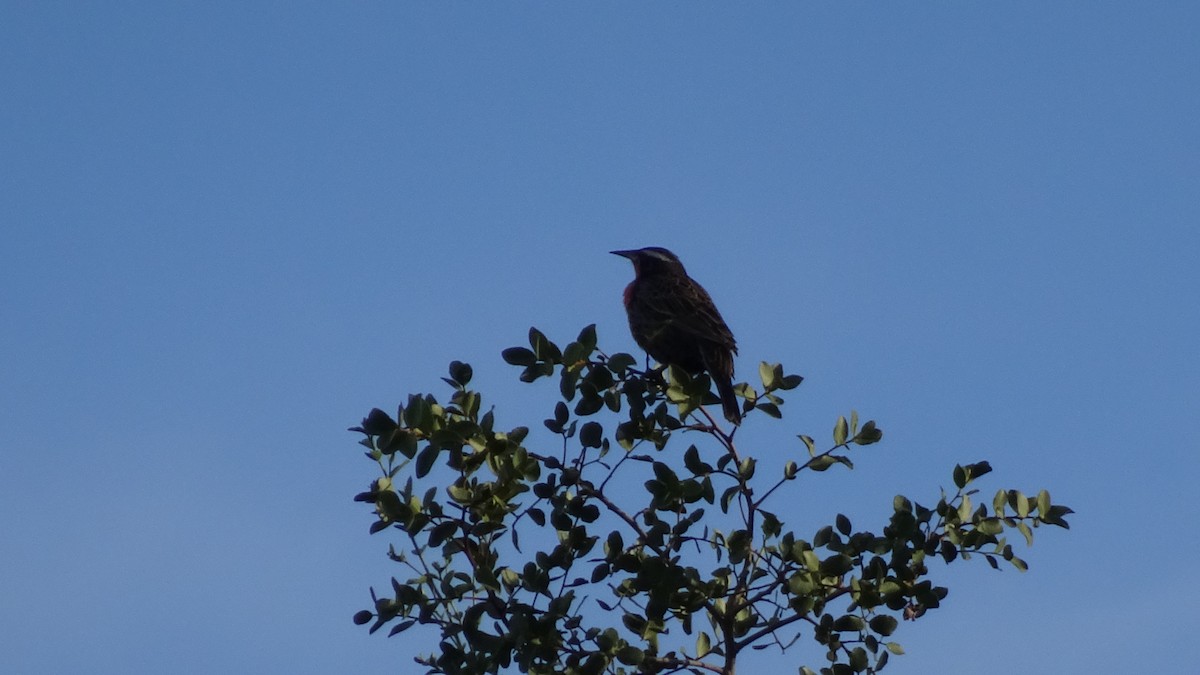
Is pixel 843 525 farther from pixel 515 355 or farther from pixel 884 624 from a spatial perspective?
pixel 515 355

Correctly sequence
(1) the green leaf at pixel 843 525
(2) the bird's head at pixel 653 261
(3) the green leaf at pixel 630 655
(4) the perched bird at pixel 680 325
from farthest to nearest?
(2) the bird's head at pixel 653 261, (4) the perched bird at pixel 680 325, (1) the green leaf at pixel 843 525, (3) the green leaf at pixel 630 655

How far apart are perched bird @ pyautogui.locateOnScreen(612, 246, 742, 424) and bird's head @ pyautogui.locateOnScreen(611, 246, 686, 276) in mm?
249

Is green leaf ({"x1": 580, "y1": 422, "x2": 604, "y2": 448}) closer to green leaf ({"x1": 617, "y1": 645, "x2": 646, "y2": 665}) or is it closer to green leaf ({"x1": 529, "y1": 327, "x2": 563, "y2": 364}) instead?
green leaf ({"x1": 529, "y1": 327, "x2": 563, "y2": 364})

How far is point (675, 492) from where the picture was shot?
201 inches

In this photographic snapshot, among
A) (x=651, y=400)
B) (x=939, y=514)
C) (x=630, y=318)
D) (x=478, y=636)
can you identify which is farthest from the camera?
(x=630, y=318)

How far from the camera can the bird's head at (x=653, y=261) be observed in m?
9.02

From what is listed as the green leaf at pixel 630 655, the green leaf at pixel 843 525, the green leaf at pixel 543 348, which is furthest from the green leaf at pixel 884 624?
the green leaf at pixel 543 348

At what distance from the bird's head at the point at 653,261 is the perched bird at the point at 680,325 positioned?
0.82ft

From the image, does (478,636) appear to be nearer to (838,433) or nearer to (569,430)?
(569,430)

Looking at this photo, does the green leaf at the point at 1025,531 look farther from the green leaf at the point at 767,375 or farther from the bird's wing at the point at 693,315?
the bird's wing at the point at 693,315

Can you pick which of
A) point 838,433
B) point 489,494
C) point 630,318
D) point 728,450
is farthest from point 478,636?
point 630,318

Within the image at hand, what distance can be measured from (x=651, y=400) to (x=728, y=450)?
45 centimetres

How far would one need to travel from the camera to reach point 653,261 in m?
9.12

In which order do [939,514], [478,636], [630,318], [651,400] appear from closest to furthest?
[478,636]
[939,514]
[651,400]
[630,318]
